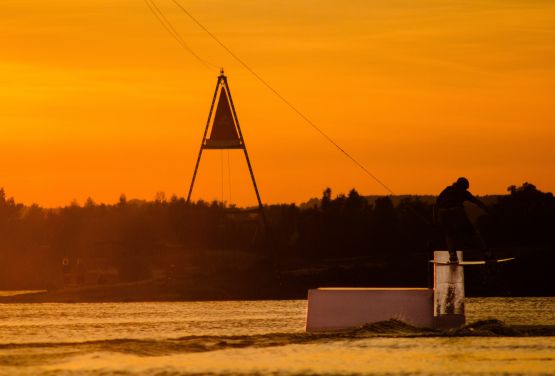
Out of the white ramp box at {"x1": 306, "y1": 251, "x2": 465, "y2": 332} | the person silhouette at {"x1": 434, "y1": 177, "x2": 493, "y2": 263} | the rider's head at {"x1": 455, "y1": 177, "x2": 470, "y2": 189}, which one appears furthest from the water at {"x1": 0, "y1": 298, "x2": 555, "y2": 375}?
the rider's head at {"x1": 455, "y1": 177, "x2": 470, "y2": 189}

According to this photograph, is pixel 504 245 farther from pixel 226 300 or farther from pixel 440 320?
pixel 440 320

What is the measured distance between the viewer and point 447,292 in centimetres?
5641

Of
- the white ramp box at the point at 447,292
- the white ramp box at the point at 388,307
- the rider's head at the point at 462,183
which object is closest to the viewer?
the rider's head at the point at 462,183

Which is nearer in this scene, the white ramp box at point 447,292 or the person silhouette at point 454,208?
the person silhouette at point 454,208

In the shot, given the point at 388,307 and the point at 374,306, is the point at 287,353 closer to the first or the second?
the point at 374,306

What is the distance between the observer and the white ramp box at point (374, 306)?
57.0 metres

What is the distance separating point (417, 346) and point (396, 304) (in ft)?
15.0

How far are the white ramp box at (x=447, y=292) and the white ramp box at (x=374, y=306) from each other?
353mm

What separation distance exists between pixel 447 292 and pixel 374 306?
2.65 meters

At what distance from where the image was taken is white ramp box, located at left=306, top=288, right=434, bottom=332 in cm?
5697

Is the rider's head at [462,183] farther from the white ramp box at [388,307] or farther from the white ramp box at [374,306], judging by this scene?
the white ramp box at [374,306]

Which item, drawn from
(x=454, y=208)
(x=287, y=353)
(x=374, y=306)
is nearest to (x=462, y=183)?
(x=454, y=208)

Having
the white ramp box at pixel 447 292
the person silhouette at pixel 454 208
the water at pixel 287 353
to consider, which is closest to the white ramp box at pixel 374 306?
the white ramp box at pixel 447 292

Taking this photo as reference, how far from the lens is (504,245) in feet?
643
